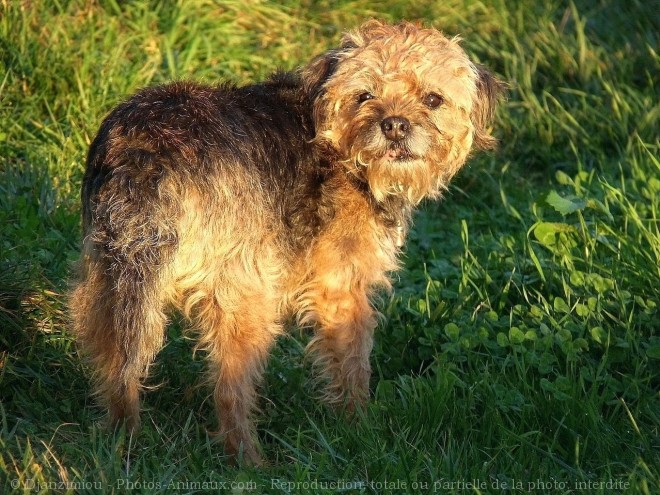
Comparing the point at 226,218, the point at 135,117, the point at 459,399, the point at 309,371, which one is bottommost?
the point at 309,371

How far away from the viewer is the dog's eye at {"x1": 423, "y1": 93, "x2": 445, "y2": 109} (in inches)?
170

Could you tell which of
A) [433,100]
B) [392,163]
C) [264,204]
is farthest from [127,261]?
[433,100]

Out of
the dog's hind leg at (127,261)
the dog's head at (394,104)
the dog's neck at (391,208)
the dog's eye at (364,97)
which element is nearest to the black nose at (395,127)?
the dog's head at (394,104)

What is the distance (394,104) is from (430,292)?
1.33 metres

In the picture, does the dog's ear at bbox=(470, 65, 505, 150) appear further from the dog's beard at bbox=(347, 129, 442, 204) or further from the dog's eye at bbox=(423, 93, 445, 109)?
the dog's beard at bbox=(347, 129, 442, 204)

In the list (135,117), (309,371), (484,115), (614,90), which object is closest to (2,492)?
(135,117)

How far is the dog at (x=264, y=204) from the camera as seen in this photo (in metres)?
3.68

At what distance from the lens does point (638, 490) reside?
353 cm

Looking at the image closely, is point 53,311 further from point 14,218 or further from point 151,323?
point 151,323

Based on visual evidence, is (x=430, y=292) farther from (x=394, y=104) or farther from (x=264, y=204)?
(x=264, y=204)

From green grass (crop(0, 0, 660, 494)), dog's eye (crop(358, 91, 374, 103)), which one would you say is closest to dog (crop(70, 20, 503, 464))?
dog's eye (crop(358, 91, 374, 103))

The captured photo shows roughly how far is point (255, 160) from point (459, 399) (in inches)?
50.9

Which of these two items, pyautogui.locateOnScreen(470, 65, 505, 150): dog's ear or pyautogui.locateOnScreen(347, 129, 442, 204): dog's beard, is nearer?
pyautogui.locateOnScreen(347, 129, 442, 204): dog's beard

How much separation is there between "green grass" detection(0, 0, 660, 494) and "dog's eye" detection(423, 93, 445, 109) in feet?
3.63
